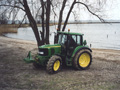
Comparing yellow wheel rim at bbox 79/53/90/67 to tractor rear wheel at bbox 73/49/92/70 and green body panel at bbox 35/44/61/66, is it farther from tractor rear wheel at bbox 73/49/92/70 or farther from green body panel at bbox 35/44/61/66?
green body panel at bbox 35/44/61/66

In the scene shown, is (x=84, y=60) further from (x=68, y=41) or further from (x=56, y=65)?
(x=56, y=65)

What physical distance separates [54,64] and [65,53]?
1.00 meters

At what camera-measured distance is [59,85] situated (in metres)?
5.51

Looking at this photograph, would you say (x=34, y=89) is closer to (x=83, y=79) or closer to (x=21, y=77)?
(x=21, y=77)

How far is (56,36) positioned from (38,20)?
3547 millimetres

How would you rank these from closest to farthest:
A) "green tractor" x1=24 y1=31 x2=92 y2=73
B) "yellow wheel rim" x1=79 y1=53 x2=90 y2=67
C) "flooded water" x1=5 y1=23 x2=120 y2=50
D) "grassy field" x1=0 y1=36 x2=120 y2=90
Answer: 1. "grassy field" x1=0 y1=36 x2=120 y2=90
2. "green tractor" x1=24 y1=31 x2=92 y2=73
3. "yellow wheel rim" x1=79 y1=53 x2=90 y2=67
4. "flooded water" x1=5 y1=23 x2=120 y2=50

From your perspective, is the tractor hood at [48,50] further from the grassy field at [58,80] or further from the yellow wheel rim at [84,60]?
the yellow wheel rim at [84,60]

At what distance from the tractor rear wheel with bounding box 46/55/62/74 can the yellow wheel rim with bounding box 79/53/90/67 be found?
4.60 feet

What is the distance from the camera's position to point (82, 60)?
303 inches

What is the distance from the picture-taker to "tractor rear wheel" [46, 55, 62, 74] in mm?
6367

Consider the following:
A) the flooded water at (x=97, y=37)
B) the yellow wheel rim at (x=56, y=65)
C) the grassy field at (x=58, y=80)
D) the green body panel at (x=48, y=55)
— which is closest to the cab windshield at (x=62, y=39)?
the green body panel at (x=48, y=55)

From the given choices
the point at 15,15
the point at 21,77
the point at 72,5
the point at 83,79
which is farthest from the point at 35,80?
the point at 72,5

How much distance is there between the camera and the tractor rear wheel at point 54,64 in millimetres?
6367

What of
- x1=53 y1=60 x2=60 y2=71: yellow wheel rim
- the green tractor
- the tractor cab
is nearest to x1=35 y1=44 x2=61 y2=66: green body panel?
the green tractor
